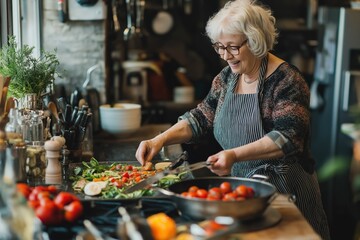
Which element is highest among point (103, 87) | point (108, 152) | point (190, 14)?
point (190, 14)

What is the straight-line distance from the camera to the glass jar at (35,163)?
296 cm

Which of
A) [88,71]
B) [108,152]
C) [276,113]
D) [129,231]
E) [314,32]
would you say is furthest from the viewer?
[314,32]

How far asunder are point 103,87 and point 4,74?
69.1 inches

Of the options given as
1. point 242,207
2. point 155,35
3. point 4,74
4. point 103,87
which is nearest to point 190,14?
point 155,35

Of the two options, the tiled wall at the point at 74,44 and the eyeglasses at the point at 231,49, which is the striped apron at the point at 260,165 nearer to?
the eyeglasses at the point at 231,49

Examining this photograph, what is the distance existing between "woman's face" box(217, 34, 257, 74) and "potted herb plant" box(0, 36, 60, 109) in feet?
3.53

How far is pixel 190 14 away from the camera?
861 cm

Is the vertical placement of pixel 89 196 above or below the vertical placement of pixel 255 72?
below

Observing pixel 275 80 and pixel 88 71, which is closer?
pixel 275 80

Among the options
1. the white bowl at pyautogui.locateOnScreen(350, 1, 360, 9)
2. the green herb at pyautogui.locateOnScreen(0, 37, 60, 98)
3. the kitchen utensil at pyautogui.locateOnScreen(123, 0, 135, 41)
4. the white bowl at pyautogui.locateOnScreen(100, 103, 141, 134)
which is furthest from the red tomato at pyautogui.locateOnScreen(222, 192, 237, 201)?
the white bowl at pyautogui.locateOnScreen(350, 1, 360, 9)

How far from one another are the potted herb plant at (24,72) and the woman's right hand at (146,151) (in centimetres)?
73

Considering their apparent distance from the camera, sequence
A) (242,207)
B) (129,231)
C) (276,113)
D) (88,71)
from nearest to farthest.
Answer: (129,231) → (242,207) → (276,113) → (88,71)

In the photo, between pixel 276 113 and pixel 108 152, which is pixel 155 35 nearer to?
pixel 108 152

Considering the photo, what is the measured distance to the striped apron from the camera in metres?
3.24
